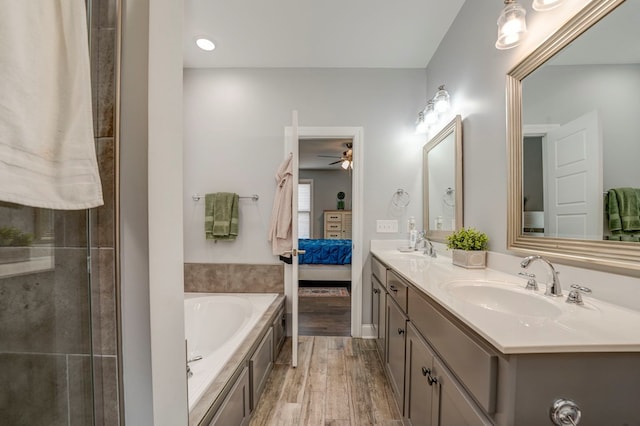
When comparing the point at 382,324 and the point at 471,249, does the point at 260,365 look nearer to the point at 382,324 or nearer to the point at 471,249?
the point at 382,324

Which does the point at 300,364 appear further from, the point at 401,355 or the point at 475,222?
the point at 475,222

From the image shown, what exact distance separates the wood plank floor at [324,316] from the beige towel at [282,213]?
3.24 feet

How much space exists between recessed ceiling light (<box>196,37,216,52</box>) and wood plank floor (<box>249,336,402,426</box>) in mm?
A: 2803

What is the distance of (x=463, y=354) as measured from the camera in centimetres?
78

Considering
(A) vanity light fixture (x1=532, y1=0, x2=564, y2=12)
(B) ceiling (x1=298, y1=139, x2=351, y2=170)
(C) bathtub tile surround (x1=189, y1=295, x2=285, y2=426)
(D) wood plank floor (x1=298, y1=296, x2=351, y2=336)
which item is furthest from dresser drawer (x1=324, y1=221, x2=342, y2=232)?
(A) vanity light fixture (x1=532, y1=0, x2=564, y2=12)

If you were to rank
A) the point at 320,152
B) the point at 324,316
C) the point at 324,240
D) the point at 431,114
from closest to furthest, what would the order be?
the point at 431,114
the point at 324,316
the point at 324,240
the point at 320,152

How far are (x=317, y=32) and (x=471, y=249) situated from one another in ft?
6.65

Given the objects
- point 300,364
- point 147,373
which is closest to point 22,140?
point 147,373

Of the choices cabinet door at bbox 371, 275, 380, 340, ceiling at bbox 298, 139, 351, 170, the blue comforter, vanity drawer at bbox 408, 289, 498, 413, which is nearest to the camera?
vanity drawer at bbox 408, 289, 498, 413

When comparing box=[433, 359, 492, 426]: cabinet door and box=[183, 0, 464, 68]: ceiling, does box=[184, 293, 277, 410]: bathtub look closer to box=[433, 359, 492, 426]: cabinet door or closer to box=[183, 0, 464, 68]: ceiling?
box=[433, 359, 492, 426]: cabinet door

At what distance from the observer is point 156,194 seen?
0.60 meters

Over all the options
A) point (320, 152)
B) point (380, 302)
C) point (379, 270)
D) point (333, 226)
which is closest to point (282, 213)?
point (379, 270)

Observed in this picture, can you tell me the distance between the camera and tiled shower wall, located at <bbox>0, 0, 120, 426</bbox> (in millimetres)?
556

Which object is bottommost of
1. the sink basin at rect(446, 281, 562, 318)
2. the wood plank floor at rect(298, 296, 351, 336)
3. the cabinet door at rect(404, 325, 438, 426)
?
the wood plank floor at rect(298, 296, 351, 336)
